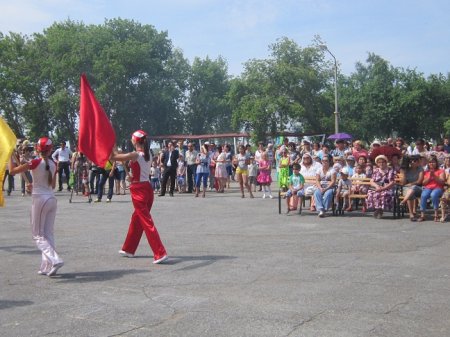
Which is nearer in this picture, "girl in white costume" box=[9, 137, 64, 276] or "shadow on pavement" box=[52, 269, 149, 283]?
"shadow on pavement" box=[52, 269, 149, 283]

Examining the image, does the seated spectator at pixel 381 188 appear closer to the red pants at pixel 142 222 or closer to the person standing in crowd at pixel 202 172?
the red pants at pixel 142 222

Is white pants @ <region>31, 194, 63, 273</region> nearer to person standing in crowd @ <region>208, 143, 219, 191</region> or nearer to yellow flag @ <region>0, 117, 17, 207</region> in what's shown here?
yellow flag @ <region>0, 117, 17, 207</region>

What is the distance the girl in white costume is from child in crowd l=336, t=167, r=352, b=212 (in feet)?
26.7

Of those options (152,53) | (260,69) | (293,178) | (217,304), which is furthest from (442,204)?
(152,53)

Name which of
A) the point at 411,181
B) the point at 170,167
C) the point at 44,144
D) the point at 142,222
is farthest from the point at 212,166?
the point at 44,144

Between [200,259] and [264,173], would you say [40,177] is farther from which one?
[264,173]

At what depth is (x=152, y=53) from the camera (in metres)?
79.1

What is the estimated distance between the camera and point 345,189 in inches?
569

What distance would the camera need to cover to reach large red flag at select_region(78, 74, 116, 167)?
838 cm

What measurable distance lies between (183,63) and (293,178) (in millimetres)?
79154

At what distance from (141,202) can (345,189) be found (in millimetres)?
7076

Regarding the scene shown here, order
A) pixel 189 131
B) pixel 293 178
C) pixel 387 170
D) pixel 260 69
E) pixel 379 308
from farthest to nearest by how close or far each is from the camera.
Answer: pixel 189 131, pixel 260 69, pixel 293 178, pixel 387 170, pixel 379 308

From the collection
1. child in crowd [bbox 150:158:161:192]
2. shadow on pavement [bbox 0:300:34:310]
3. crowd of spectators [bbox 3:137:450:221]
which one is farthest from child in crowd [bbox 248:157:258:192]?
shadow on pavement [bbox 0:300:34:310]

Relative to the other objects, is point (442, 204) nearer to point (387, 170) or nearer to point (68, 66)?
point (387, 170)
